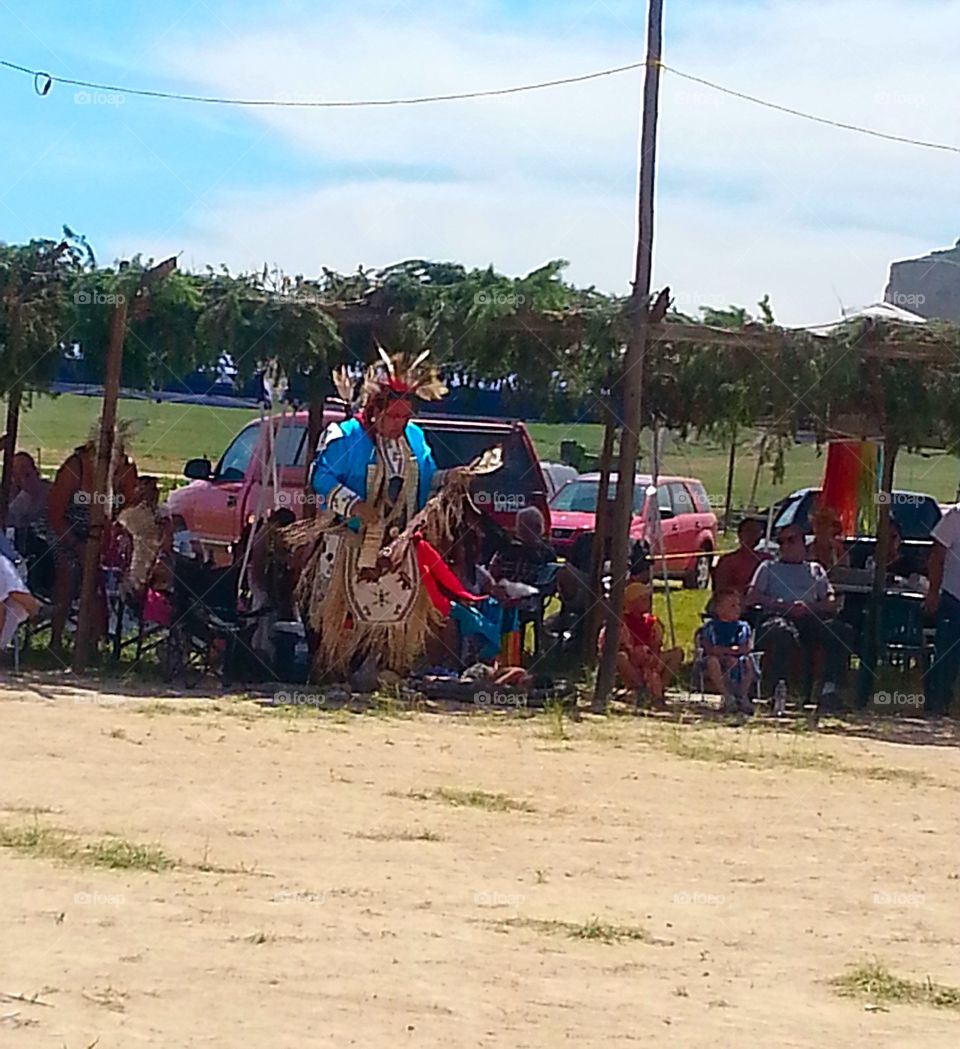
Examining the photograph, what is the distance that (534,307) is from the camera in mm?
13281

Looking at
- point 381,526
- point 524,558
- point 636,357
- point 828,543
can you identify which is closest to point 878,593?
point 828,543

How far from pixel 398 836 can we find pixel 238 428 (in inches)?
981

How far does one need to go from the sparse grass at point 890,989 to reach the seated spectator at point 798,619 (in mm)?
7212

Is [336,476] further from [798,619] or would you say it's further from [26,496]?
[26,496]

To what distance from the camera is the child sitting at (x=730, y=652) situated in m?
13.2

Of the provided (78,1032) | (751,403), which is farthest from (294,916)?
(751,403)

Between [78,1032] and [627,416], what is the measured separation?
8.37m

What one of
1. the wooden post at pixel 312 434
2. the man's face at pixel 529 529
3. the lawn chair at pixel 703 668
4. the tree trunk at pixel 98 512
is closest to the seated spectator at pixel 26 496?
the tree trunk at pixel 98 512

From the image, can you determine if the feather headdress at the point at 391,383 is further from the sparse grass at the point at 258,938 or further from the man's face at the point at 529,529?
the sparse grass at the point at 258,938

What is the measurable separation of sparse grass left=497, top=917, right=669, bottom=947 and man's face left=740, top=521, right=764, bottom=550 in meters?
7.77

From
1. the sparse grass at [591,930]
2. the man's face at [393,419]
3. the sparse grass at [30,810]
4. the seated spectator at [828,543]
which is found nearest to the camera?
the sparse grass at [591,930]

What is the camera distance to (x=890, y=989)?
6180 mm

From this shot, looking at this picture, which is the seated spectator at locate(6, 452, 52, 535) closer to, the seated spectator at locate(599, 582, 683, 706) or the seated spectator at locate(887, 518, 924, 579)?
the seated spectator at locate(599, 582, 683, 706)

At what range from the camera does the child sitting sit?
1323 centimetres
